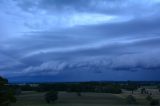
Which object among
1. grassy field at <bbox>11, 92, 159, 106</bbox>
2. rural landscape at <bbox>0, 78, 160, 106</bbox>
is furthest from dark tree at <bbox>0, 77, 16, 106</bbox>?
grassy field at <bbox>11, 92, 159, 106</bbox>

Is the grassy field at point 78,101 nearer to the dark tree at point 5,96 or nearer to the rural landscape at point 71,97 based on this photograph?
the rural landscape at point 71,97

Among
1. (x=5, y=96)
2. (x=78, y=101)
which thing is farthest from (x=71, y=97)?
(x=5, y=96)

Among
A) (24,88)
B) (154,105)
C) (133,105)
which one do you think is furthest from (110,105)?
(24,88)

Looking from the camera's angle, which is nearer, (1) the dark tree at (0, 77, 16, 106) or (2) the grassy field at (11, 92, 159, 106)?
(1) the dark tree at (0, 77, 16, 106)

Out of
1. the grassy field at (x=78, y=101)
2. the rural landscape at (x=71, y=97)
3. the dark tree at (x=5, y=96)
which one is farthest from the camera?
the grassy field at (x=78, y=101)

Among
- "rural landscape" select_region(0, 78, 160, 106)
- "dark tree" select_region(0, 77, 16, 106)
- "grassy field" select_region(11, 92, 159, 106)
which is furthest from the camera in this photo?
"grassy field" select_region(11, 92, 159, 106)

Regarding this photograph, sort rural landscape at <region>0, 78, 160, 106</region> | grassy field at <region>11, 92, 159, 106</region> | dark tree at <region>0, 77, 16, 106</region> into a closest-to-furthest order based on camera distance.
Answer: dark tree at <region>0, 77, 16, 106</region> < rural landscape at <region>0, 78, 160, 106</region> < grassy field at <region>11, 92, 159, 106</region>

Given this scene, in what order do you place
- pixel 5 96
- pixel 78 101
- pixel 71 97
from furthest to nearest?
pixel 71 97 → pixel 78 101 → pixel 5 96

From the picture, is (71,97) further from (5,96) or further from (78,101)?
(5,96)

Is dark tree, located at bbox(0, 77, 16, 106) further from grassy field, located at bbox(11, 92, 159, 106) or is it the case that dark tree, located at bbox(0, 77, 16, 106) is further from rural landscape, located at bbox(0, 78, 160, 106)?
grassy field, located at bbox(11, 92, 159, 106)

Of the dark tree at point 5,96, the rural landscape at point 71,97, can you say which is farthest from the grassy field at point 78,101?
the dark tree at point 5,96

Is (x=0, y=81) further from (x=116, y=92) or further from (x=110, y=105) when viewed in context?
(x=116, y=92)

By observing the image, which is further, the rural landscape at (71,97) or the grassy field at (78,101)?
the grassy field at (78,101)

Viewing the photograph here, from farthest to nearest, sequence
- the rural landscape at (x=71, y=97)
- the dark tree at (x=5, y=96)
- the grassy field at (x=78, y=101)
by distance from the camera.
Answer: the grassy field at (x=78, y=101) < the rural landscape at (x=71, y=97) < the dark tree at (x=5, y=96)
